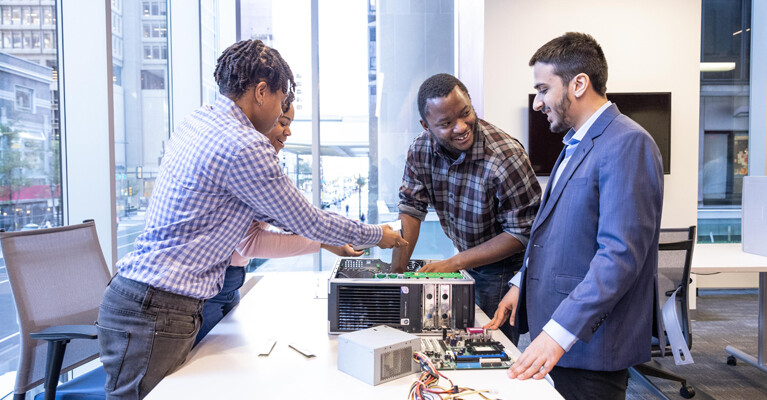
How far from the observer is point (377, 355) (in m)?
1.09

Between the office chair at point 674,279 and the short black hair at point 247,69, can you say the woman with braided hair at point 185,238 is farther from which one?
the office chair at point 674,279

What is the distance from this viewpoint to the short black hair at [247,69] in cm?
131

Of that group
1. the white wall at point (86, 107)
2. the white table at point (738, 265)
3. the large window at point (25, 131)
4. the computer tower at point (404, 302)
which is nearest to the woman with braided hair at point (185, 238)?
the computer tower at point (404, 302)

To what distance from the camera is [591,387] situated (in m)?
1.25

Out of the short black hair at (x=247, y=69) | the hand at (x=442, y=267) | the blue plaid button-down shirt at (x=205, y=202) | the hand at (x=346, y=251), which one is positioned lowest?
the hand at (x=442, y=267)

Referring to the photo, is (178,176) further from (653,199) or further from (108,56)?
(108,56)

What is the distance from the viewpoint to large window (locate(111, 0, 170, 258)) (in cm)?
288

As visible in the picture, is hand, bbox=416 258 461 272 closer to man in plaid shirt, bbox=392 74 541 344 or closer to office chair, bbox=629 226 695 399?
man in plaid shirt, bbox=392 74 541 344

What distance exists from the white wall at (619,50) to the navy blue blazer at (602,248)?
305 cm

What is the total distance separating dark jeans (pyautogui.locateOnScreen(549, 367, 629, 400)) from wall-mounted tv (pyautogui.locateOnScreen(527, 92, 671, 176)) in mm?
3077

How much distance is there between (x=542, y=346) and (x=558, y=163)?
22.3 inches

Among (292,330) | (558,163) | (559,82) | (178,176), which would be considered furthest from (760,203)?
(178,176)

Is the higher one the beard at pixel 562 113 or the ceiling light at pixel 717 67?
the ceiling light at pixel 717 67

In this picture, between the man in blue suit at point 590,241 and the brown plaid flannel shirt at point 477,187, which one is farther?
the brown plaid flannel shirt at point 477,187
